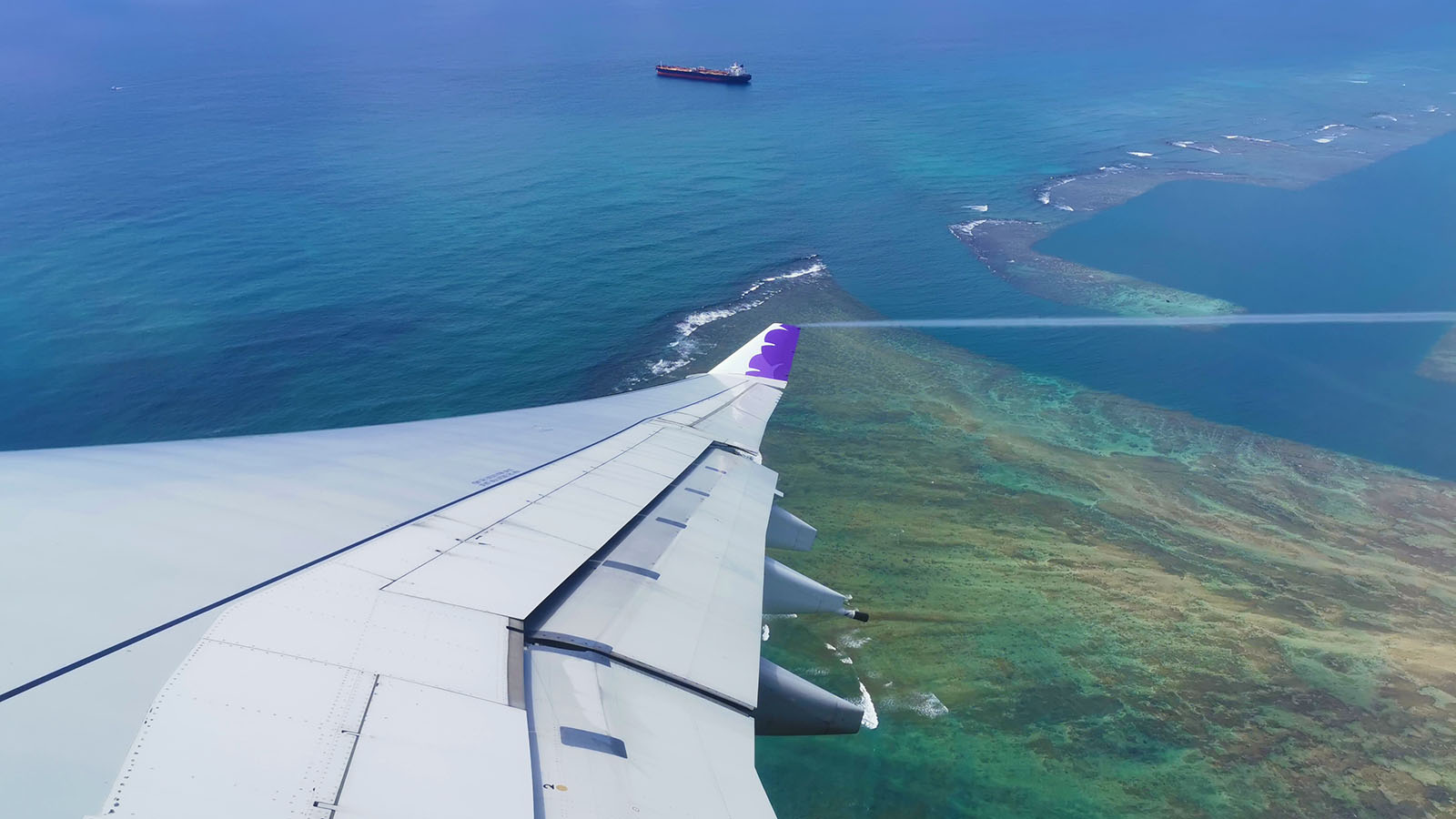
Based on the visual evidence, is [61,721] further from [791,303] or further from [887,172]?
[887,172]

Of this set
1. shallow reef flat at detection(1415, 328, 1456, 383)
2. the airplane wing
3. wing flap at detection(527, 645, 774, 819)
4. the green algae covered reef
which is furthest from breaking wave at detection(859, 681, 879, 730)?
shallow reef flat at detection(1415, 328, 1456, 383)

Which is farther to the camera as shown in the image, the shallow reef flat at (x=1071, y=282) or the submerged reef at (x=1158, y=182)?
the submerged reef at (x=1158, y=182)

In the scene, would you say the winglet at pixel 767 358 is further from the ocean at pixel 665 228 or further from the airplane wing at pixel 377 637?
the ocean at pixel 665 228

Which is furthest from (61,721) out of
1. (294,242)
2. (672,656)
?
(294,242)

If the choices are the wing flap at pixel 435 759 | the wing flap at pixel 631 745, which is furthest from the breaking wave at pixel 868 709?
the wing flap at pixel 435 759

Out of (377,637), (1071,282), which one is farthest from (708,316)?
(377,637)

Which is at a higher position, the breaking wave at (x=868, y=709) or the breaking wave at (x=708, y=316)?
the breaking wave at (x=708, y=316)

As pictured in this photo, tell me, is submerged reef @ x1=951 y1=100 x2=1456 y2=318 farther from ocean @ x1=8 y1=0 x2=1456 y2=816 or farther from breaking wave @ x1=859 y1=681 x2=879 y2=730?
breaking wave @ x1=859 y1=681 x2=879 y2=730
